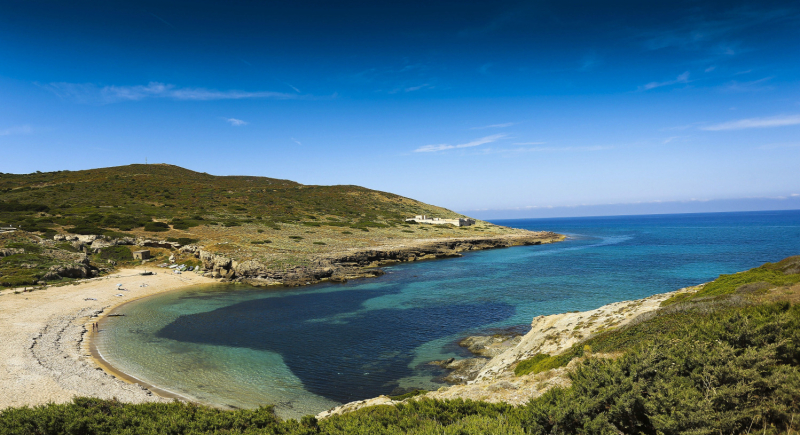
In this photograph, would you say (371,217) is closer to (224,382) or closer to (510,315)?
(510,315)

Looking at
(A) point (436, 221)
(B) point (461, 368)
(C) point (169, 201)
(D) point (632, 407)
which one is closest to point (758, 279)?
(D) point (632, 407)

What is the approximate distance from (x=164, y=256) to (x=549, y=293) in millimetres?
56257

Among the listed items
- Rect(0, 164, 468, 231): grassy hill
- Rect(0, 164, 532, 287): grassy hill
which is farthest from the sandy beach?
Rect(0, 164, 468, 231): grassy hill

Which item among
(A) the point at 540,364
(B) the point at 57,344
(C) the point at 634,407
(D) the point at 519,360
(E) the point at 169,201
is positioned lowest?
(B) the point at 57,344

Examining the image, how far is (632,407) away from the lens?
7.50m

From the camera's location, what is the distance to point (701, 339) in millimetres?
8805

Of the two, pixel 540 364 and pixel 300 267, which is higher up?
pixel 540 364

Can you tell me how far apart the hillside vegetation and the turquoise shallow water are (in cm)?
739

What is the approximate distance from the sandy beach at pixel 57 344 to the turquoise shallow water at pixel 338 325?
58.8 inches

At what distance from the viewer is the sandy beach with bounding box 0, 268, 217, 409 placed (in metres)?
16.0

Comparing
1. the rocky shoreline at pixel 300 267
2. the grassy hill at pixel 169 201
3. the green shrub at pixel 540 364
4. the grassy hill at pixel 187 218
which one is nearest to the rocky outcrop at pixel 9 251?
the grassy hill at pixel 187 218

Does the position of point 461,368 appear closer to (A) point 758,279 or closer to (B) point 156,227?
(A) point 758,279

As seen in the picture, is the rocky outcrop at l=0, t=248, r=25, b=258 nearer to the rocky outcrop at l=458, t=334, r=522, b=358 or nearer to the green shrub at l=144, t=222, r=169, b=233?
the green shrub at l=144, t=222, r=169, b=233

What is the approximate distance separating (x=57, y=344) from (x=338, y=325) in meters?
18.3
